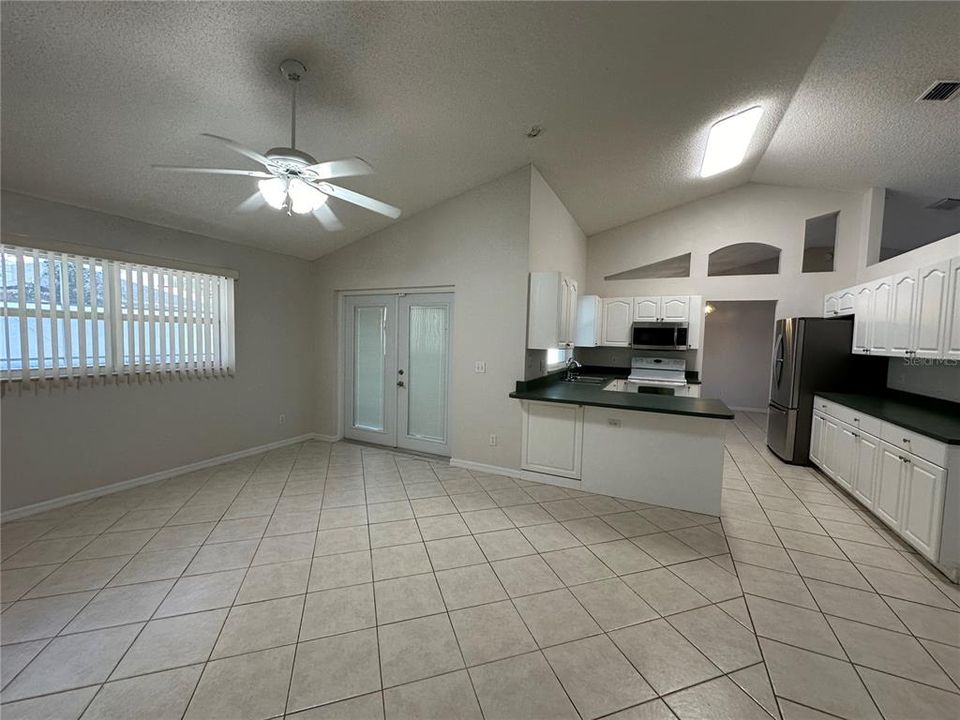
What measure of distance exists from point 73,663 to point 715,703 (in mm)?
2655

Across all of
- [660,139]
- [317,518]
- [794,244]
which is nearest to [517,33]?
[660,139]

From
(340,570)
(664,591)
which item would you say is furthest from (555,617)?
(340,570)

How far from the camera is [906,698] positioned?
150 cm

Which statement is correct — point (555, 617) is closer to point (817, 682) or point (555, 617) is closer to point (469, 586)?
point (469, 586)

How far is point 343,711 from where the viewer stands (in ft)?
4.64

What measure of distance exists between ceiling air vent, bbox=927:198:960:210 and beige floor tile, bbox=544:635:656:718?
6.06 m

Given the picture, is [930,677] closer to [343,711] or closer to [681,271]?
[343,711]

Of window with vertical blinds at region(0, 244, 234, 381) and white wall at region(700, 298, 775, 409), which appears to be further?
white wall at region(700, 298, 775, 409)

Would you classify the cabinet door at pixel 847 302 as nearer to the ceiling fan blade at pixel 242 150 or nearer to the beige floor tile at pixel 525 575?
the beige floor tile at pixel 525 575

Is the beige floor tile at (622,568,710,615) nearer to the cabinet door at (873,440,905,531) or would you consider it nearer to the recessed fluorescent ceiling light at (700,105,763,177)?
the cabinet door at (873,440,905,531)

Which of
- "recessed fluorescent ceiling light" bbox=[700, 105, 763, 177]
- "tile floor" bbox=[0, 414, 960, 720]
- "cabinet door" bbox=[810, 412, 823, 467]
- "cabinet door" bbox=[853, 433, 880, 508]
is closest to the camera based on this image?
"tile floor" bbox=[0, 414, 960, 720]

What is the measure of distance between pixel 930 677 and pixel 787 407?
3.35 metres

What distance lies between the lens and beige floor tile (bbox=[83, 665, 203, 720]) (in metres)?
1.39

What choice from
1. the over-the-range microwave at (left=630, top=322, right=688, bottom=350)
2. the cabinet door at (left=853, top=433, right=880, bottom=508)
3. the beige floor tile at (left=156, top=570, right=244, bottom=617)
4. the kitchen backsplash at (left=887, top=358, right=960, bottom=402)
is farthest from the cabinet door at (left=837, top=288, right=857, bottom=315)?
the beige floor tile at (left=156, top=570, right=244, bottom=617)
